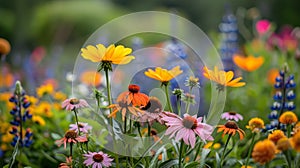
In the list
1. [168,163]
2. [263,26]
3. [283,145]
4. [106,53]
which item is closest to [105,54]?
[106,53]

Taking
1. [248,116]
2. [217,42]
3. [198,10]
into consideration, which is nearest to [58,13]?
[198,10]

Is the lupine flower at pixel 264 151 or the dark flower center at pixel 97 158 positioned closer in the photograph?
the lupine flower at pixel 264 151

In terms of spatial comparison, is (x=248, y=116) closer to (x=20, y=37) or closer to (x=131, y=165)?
(x=131, y=165)

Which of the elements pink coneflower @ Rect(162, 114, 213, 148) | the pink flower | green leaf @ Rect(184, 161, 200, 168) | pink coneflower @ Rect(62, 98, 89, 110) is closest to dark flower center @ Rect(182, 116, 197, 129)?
pink coneflower @ Rect(162, 114, 213, 148)

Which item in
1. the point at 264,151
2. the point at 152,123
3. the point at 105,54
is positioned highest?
the point at 105,54

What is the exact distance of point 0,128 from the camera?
1.35 meters

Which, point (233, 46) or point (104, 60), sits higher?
point (233, 46)

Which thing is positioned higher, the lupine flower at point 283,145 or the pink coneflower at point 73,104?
the pink coneflower at point 73,104

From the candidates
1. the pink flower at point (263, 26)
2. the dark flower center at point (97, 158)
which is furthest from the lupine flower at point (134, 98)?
the pink flower at point (263, 26)

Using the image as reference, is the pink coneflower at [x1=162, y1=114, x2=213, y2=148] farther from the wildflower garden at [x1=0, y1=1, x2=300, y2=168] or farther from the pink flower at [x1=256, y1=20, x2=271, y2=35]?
the pink flower at [x1=256, y1=20, x2=271, y2=35]

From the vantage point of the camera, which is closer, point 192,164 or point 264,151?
point 264,151

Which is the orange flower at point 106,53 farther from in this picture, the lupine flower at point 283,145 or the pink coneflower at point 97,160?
the lupine flower at point 283,145

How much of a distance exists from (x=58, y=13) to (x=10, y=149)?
4.21 metres

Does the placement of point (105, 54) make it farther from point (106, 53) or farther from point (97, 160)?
point (97, 160)
